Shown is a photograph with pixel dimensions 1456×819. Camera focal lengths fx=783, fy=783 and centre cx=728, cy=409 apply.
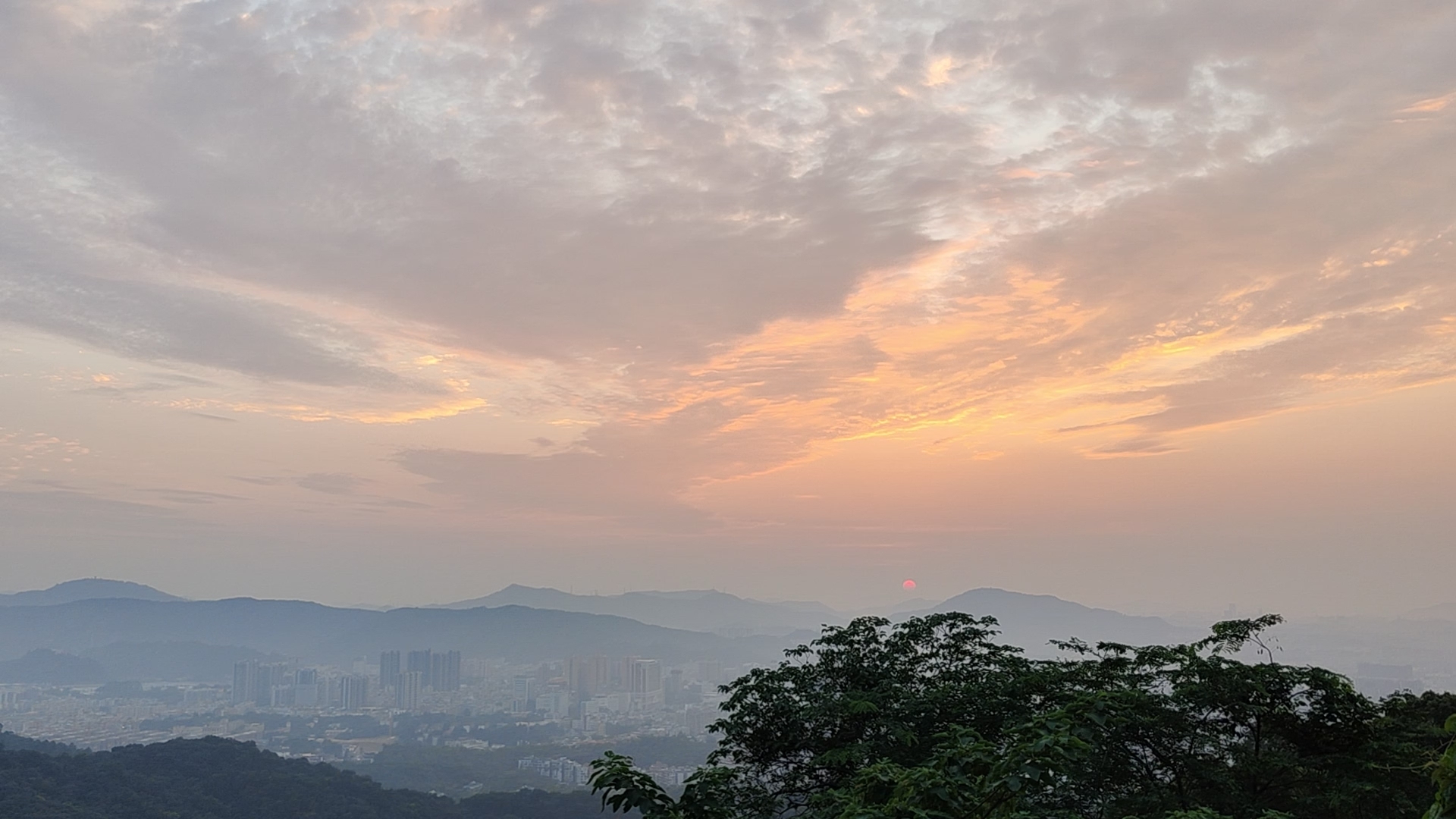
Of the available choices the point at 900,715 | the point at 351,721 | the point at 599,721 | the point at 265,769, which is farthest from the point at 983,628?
the point at 351,721

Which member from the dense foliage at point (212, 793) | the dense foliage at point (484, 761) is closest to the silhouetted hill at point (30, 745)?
the dense foliage at point (212, 793)

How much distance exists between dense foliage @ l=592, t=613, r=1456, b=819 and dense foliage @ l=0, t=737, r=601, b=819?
61.6m

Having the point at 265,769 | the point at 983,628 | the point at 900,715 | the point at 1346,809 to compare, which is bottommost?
the point at 265,769

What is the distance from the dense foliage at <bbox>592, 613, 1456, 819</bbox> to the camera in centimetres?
930

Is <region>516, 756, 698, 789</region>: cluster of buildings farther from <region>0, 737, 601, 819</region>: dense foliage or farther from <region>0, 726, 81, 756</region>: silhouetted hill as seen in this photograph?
<region>0, 726, 81, 756</region>: silhouetted hill

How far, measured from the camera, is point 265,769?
3036 inches

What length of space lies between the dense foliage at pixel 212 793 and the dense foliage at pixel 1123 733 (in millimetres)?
61619

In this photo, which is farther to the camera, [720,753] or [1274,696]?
[720,753]

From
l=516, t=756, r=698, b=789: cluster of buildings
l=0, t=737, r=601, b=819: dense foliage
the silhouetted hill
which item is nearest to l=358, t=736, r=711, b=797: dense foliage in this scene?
l=516, t=756, r=698, b=789: cluster of buildings

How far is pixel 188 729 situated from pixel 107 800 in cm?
11253

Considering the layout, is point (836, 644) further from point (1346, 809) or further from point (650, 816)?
point (650, 816)

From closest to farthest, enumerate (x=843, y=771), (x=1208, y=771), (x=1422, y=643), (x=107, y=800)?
(x=1208, y=771) < (x=843, y=771) < (x=107, y=800) < (x=1422, y=643)

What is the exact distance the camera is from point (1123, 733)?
10758 millimetres

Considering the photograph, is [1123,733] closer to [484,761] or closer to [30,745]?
[30,745]
